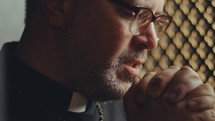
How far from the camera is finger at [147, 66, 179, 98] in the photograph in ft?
1.76

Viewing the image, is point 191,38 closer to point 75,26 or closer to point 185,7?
point 185,7

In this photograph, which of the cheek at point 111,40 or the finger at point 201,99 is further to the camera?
the cheek at point 111,40

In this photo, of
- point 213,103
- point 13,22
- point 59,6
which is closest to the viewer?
point 213,103

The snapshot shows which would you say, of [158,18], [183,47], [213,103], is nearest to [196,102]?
[213,103]

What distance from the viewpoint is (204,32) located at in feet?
3.09

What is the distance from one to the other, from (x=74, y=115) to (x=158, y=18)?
0.21 meters

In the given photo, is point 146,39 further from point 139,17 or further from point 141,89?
point 141,89

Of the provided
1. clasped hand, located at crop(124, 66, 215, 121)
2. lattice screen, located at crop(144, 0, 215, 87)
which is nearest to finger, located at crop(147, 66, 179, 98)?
clasped hand, located at crop(124, 66, 215, 121)

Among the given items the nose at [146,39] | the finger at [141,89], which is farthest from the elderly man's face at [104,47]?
the finger at [141,89]

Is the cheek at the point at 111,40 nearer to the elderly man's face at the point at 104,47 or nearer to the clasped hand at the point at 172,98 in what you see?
the elderly man's face at the point at 104,47

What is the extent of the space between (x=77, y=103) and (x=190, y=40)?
0.32 meters

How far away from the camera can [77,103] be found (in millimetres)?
774

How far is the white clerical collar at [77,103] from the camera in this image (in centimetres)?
77

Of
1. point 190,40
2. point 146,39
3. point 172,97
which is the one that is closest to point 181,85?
point 172,97
